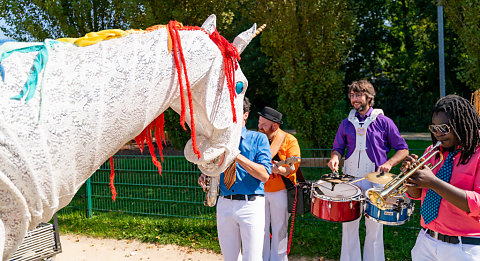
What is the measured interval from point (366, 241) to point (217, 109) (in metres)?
3.63

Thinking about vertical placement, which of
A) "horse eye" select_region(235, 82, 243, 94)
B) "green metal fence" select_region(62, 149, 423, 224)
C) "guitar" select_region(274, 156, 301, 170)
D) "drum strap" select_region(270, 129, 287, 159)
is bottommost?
"green metal fence" select_region(62, 149, 423, 224)

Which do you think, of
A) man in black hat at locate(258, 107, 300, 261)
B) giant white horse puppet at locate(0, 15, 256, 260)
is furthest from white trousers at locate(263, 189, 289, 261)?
giant white horse puppet at locate(0, 15, 256, 260)

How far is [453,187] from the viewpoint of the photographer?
92.5 inches

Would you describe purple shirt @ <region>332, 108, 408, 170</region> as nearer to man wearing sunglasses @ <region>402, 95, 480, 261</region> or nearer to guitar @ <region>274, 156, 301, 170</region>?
guitar @ <region>274, 156, 301, 170</region>

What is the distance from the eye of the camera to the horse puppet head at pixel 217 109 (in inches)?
56.2

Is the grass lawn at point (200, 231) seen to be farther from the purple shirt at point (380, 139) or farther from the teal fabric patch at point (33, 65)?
the teal fabric patch at point (33, 65)

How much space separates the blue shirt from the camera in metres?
3.45

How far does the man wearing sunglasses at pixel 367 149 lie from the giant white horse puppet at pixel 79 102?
10.9 ft

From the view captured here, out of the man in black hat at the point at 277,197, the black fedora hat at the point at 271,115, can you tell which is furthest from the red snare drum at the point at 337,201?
the black fedora hat at the point at 271,115

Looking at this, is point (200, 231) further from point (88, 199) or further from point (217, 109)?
point (217, 109)

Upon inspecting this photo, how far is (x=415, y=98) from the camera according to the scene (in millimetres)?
28141

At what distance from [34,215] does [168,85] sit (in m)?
0.58

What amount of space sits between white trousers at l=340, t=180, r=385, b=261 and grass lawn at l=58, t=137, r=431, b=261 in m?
0.90

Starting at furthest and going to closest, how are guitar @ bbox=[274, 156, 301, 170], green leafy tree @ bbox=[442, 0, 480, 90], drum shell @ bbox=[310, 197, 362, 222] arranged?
green leafy tree @ bbox=[442, 0, 480, 90] < guitar @ bbox=[274, 156, 301, 170] < drum shell @ bbox=[310, 197, 362, 222]
